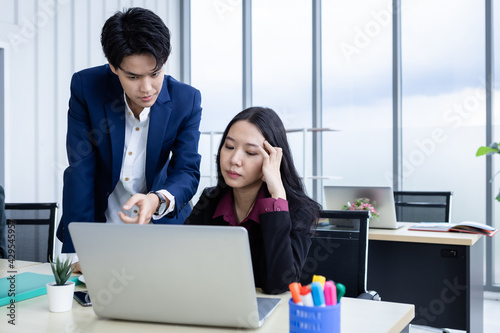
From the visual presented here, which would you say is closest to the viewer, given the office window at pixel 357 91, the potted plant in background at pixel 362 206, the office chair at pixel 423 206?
the potted plant in background at pixel 362 206

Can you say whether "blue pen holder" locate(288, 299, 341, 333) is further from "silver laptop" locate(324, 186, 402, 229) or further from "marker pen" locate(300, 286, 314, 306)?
"silver laptop" locate(324, 186, 402, 229)

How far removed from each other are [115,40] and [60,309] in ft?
2.39

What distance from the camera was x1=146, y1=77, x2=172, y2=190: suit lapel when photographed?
1.59 meters

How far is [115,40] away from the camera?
1372 millimetres

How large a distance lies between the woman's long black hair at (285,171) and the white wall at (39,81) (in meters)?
2.54

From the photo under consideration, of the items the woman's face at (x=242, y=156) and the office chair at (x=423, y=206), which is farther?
the office chair at (x=423, y=206)

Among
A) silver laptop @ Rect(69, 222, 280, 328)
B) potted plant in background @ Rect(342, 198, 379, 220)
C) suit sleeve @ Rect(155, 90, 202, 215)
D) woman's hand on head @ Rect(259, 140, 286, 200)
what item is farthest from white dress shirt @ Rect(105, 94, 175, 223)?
potted plant in background @ Rect(342, 198, 379, 220)

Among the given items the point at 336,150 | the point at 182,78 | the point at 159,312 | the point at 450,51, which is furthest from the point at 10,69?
the point at 450,51

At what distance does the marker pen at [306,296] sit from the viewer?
791 mm

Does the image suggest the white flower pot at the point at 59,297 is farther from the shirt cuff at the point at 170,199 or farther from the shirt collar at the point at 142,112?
the shirt collar at the point at 142,112

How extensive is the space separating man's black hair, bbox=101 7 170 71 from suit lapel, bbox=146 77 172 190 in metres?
0.22

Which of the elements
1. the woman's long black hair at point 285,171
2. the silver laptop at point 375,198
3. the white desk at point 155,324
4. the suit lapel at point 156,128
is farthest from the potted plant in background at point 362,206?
the white desk at point 155,324

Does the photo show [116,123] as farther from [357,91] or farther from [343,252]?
[357,91]

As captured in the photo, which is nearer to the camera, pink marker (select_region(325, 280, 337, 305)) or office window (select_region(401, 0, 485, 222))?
pink marker (select_region(325, 280, 337, 305))
